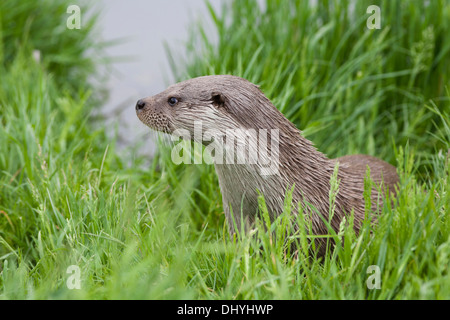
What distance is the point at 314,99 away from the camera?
392 centimetres

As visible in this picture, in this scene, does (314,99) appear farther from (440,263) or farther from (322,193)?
(440,263)

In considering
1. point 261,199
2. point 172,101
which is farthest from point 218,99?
point 261,199

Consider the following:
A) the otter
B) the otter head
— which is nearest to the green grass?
the otter

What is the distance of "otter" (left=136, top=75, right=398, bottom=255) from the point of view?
2.51m

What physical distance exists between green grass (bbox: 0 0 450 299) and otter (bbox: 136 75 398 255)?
13cm

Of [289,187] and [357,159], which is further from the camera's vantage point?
[357,159]

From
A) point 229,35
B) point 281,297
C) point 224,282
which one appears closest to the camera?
point 281,297

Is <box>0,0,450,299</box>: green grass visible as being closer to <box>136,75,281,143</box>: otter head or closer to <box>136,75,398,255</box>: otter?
<box>136,75,398,255</box>: otter

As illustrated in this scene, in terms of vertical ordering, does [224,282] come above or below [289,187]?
below

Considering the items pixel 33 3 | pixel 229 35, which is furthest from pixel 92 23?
pixel 229 35

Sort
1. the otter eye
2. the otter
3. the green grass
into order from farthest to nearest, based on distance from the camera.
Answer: the otter eye < the otter < the green grass

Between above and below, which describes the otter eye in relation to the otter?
above

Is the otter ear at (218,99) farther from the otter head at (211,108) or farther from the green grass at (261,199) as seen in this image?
the green grass at (261,199)
